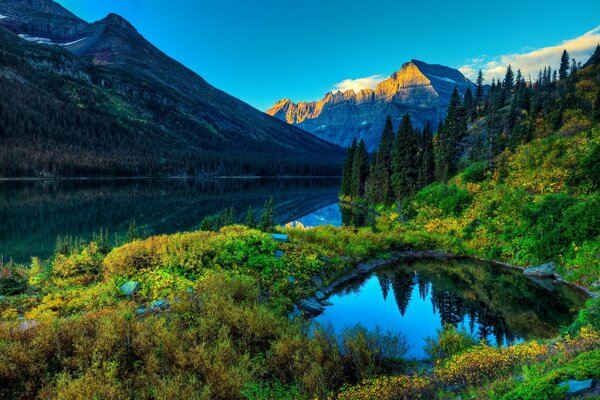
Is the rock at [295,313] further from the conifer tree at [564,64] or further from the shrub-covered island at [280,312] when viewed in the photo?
the conifer tree at [564,64]

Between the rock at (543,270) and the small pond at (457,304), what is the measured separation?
76 cm

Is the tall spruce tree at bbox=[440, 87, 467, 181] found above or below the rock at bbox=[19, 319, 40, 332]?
above

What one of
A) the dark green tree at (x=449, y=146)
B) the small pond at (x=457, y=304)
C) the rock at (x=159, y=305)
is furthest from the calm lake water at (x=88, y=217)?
the small pond at (x=457, y=304)

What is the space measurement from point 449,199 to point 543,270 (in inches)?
641

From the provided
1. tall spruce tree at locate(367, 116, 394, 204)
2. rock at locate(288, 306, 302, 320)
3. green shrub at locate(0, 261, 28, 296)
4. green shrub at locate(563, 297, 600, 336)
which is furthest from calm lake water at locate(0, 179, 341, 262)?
green shrub at locate(563, 297, 600, 336)

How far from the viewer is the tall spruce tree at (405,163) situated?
2321 inches

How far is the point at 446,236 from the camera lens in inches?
1385

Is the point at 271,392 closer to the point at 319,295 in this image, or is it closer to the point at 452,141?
the point at 319,295

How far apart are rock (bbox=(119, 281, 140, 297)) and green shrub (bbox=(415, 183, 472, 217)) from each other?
1390 inches

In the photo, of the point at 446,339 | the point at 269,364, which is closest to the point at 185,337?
the point at 269,364

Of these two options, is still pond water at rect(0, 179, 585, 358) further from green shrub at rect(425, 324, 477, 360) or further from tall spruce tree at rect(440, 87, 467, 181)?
tall spruce tree at rect(440, 87, 467, 181)

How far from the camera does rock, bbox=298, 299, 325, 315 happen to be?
18.8 m

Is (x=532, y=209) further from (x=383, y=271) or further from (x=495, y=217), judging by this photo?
(x=383, y=271)

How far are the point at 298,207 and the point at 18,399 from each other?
6850cm
